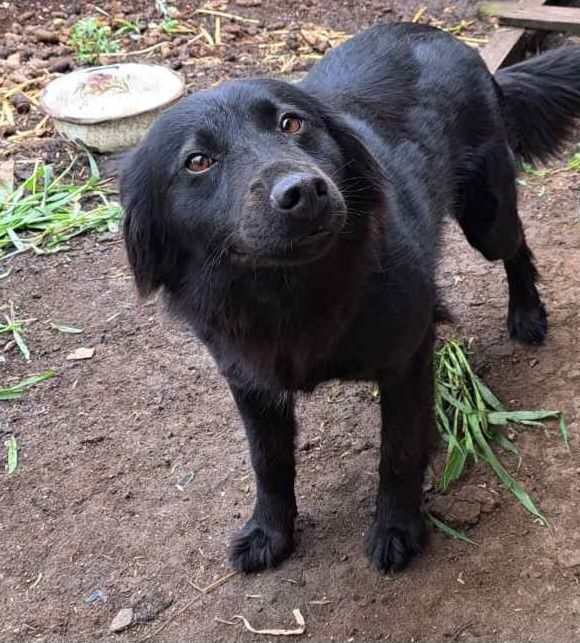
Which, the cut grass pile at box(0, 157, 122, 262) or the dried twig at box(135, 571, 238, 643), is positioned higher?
the dried twig at box(135, 571, 238, 643)

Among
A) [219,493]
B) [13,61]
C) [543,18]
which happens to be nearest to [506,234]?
[219,493]

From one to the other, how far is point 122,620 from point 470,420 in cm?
132

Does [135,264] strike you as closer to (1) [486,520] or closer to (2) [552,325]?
(1) [486,520]

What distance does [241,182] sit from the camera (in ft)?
6.89

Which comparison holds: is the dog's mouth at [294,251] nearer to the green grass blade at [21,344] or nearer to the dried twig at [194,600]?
Answer: the dried twig at [194,600]

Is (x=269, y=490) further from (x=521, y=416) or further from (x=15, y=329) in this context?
(x=15, y=329)

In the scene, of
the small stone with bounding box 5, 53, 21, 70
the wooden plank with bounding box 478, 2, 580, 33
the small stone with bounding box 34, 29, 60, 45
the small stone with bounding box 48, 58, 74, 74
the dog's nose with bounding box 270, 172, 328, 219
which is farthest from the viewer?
the small stone with bounding box 34, 29, 60, 45

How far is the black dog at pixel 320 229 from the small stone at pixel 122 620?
35 centimetres

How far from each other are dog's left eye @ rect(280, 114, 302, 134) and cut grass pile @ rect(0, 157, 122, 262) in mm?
2480

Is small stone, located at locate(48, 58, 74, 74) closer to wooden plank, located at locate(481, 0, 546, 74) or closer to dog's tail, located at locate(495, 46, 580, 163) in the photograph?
wooden plank, located at locate(481, 0, 546, 74)

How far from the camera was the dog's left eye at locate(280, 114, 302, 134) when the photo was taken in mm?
2281

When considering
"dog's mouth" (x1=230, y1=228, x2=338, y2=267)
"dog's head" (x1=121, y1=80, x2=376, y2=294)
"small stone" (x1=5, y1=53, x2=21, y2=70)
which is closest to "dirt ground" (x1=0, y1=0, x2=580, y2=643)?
"dog's head" (x1=121, y1=80, x2=376, y2=294)

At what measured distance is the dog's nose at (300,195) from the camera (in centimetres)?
192

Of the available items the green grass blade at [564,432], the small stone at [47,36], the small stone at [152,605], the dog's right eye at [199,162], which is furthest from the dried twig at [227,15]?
the small stone at [152,605]
